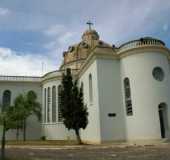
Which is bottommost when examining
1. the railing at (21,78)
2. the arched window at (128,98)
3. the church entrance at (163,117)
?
the church entrance at (163,117)

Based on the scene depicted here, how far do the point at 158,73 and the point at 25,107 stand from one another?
1710cm

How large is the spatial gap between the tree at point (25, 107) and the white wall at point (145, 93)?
547 inches

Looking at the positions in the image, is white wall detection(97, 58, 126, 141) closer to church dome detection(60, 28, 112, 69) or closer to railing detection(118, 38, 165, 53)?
railing detection(118, 38, 165, 53)

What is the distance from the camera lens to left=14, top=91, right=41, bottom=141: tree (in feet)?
98.7

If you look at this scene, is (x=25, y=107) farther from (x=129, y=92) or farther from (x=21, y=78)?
(x=129, y=92)

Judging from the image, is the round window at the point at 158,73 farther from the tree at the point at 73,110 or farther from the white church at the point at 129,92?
the tree at the point at 73,110

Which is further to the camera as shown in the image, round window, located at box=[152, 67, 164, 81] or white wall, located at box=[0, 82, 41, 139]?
white wall, located at box=[0, 82, 41, 139]

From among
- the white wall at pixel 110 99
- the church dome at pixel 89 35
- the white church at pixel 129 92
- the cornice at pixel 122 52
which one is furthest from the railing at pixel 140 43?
the church dome at pixel 89 35

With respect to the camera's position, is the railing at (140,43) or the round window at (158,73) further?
the railing at (140,43)

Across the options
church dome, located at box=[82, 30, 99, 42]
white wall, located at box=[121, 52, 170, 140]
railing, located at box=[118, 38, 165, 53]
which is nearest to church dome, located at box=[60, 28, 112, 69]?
church dome, located at box=[82, 30, 99, 42]

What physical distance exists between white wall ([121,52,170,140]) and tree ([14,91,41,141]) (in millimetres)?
13884

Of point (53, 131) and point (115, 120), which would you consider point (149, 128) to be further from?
point (53, 131)

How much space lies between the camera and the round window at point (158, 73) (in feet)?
73.3

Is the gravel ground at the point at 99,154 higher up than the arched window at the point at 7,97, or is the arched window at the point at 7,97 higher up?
the arched window at the point at 7,97
